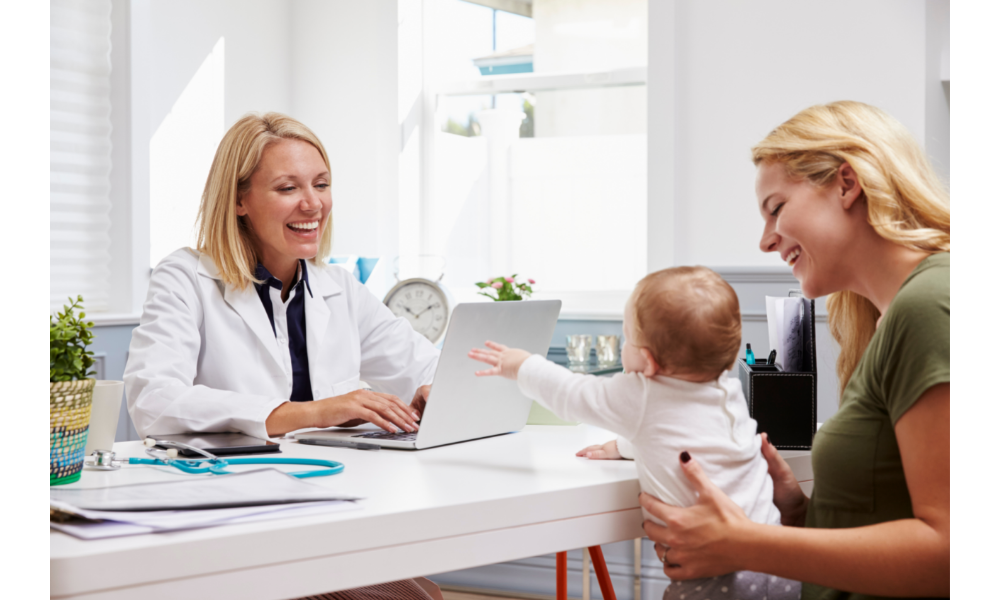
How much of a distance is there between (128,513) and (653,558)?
7.75 ft

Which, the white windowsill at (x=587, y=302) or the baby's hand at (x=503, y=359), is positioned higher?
the white windowsill at (x=587, y=302)

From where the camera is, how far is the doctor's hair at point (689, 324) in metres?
1.04

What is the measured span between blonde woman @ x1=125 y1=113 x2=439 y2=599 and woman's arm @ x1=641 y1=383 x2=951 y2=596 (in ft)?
1.97

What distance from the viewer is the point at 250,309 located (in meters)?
1.76

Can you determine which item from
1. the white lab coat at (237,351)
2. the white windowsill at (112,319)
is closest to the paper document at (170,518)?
the white lab coat at (237,351)

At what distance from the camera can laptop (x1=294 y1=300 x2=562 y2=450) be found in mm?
1269

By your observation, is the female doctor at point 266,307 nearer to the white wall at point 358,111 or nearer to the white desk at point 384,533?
the white desk at point 384,533

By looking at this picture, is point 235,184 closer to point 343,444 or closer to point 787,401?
point 343,444

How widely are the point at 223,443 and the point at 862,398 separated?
0.92 meters

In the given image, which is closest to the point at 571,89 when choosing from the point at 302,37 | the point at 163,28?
the point at 302,37

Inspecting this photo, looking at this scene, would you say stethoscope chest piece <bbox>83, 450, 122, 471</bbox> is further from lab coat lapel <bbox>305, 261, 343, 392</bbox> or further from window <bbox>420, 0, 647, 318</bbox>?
window <bbox>420, 0, 647, 318</bbox>

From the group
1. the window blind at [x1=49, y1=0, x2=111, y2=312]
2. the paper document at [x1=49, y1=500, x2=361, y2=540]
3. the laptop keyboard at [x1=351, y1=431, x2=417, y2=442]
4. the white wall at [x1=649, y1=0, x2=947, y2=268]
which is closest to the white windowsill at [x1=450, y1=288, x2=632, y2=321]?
the white wall at [x1=649, y1=0, x2=947, y2=268]

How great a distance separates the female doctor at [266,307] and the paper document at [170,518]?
23.7 inches

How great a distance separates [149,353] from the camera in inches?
61.5
